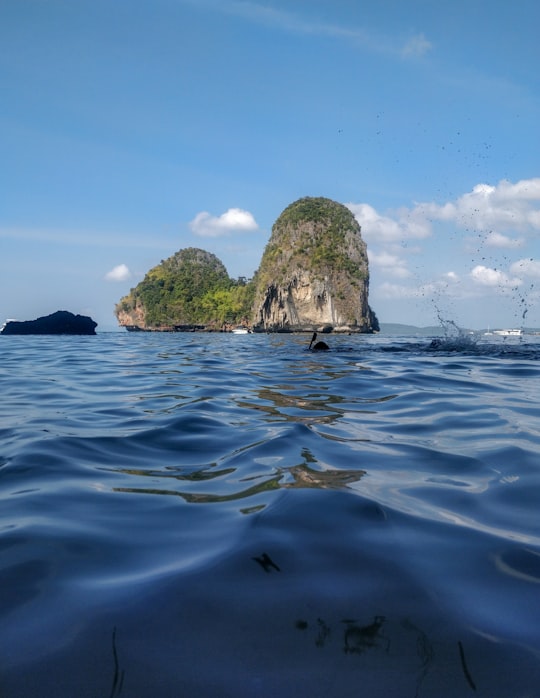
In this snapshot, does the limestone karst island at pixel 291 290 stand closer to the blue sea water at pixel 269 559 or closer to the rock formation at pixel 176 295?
the rock formation at pixel 176 295

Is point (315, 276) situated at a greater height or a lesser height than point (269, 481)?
greater

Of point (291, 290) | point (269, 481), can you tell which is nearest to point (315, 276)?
point (291, 290)

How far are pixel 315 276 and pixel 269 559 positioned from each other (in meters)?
104

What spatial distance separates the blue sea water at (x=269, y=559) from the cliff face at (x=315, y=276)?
96741 mm

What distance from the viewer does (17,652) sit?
1493mm

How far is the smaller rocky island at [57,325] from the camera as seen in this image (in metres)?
58.0

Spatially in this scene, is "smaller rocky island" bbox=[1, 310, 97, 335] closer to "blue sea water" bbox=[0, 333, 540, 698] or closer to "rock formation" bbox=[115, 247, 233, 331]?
"blue sea water" bbox=[0, 333, 540, 698]

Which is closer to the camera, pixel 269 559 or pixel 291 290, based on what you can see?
pixel 269 559

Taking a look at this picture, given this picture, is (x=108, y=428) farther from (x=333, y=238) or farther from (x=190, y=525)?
(x=333, y=238)

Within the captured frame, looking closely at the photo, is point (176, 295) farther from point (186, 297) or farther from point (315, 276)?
point (315, 276)

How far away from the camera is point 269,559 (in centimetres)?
210

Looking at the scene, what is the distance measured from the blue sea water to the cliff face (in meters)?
96.7

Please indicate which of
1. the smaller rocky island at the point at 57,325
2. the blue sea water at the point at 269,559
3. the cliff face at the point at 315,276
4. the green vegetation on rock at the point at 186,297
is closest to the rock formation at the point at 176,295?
the green vegetation on rock at the point at 186,297

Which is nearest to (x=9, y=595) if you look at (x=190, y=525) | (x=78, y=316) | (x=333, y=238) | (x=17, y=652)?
(x=17, y=652)
